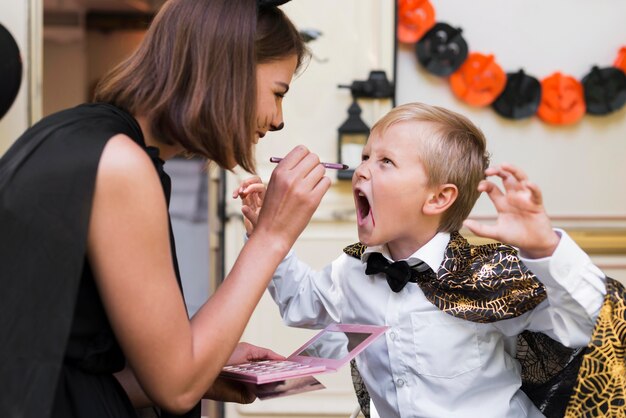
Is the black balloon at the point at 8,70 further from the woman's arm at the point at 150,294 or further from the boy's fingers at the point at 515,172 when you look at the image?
the boy's fingers at the point at 515,172

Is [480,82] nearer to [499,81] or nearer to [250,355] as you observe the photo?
[499,81]

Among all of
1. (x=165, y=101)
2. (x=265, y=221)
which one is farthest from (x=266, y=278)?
(x=165, y=101)

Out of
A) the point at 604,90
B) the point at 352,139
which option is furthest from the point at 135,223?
the point at 604,90

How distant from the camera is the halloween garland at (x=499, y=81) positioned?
3654 millimetres

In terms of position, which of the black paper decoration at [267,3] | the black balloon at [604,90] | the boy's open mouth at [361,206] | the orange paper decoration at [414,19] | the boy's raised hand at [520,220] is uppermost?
the orange paper decoration at [414,19]

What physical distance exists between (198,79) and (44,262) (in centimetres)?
40

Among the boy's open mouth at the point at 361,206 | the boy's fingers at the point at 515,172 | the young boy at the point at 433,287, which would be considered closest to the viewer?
the boy's fingers at the point at 515,172

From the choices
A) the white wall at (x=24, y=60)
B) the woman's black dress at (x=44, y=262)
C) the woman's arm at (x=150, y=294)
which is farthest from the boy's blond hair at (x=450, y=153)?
A: the white wall at (x=24, y=60)

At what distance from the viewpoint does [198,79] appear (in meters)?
1.44

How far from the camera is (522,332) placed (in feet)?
5.67

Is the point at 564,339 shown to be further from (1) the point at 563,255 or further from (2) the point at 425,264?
(2) the point at 425,264

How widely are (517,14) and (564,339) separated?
97.3 inches

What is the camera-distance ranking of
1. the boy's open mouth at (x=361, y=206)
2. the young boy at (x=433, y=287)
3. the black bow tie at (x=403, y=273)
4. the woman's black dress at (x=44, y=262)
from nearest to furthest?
the woman's black dress at (x=44, y=262)
the young boy at (x=433, y=287)
the black bow tie at (x=403, y=273)
the boy's open mouth at (x=361, y=206)

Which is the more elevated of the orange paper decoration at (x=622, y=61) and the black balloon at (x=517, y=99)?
the orange paper decoration at (x=622, y=61)
